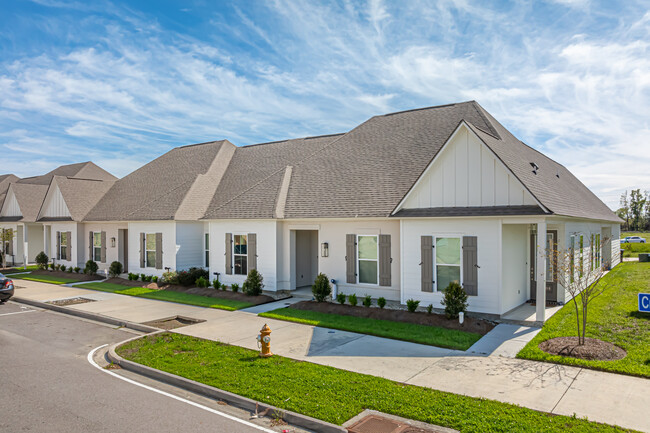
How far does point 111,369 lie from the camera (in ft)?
31.4

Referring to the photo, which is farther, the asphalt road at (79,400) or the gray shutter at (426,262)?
the gray shutter at (426,262)

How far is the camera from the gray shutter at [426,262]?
554 inches

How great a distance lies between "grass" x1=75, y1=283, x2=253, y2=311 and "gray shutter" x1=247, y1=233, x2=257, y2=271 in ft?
6.38

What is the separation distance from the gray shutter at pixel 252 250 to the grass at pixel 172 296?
195 cm

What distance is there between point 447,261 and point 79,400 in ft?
34.5

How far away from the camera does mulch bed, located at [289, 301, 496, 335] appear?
1237cm

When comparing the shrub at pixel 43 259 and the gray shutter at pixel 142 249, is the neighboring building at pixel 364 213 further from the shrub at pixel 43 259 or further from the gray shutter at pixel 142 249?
the shrub at pixel 43 259

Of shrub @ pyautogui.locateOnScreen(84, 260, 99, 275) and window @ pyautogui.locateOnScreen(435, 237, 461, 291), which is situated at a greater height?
window @ pyautogui.locateOnScreen(435, 237, 461, 291)

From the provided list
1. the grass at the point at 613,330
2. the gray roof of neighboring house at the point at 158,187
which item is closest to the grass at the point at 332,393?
the grass at the point at 613,330

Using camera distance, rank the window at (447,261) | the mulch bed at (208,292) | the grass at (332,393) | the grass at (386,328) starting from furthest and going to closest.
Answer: the mulch bed at (208,292) → the window at (447,261) → the grass at (386,328) → the grass at (332,393)

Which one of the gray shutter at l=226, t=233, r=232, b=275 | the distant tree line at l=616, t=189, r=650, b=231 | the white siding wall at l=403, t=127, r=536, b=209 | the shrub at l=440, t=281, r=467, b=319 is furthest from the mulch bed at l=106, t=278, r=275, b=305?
the distant tree line at l=616, t=189, r=650, b=231

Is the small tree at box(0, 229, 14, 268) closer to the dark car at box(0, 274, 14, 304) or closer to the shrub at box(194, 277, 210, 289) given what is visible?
the dark car at box(0, 274, 14, 304)


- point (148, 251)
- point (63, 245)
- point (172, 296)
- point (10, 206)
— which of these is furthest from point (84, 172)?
point (172, 296)

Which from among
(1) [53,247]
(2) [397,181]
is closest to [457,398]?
(2) [397,181]
